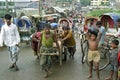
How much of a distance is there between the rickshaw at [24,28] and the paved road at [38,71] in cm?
410

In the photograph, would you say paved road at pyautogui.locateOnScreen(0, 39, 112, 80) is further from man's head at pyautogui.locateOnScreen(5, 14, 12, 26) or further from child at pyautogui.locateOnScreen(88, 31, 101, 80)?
man's head at pyautogui.locateOnScreen(5, 14, 12, 26)

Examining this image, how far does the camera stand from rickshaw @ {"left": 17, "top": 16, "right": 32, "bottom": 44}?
1606 cm

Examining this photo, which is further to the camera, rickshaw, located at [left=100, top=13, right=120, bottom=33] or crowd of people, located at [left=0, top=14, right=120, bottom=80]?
rickshaw, located at [left=100, top=13, right=120, bottom=33]

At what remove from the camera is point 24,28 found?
16.6m

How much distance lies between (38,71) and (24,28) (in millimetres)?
7400

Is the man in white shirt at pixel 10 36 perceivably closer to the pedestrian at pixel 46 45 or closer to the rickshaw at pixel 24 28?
the pedestrian at pixel 46 45

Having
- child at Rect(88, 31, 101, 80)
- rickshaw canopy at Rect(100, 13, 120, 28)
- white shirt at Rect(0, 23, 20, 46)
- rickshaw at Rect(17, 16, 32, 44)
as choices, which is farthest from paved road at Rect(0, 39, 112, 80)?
rickshaw at Rect(17, 16, 32, 44)

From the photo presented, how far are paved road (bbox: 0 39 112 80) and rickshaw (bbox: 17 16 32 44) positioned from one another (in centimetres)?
410

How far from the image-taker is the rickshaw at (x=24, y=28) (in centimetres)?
1606

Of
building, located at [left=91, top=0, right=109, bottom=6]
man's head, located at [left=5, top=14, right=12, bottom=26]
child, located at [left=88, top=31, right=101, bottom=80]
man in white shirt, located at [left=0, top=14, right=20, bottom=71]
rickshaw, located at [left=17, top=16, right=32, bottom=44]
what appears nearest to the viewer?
child, located at [left=88, top=31, right=101, bottom=80]

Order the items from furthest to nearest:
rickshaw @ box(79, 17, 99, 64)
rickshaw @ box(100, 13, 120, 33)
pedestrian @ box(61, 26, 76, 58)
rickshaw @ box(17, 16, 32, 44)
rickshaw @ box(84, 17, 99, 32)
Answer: rickshaw @ box(17, 16, 32, 44) < rickshaw @ box(100, 13, 120, 33) < rickshaw @ box(84, 17, 99, 32) < pedestrian @ box(61, 26, 76, 58) < rickshaw @ box(79, 17, 99, 64)

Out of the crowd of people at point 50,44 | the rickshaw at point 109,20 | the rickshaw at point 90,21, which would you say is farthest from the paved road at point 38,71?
the rickshaw at point 109,20

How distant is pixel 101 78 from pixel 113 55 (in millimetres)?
907

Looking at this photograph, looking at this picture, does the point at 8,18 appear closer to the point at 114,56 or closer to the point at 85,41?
the point at 85,41
